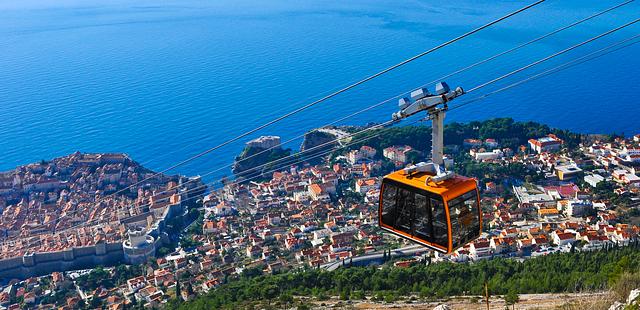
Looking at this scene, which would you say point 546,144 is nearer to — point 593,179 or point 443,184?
point 593,179

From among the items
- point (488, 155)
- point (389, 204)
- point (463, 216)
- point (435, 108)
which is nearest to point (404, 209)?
point (389, 204)

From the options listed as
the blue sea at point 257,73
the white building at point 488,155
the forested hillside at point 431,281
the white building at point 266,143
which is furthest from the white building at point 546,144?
the forested hillside at point 431,281

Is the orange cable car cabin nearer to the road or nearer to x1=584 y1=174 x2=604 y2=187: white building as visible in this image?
the road

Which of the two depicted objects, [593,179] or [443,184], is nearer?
[443,184]

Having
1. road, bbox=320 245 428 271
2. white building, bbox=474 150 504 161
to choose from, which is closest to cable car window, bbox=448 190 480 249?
road, bbox=320 245 428 271

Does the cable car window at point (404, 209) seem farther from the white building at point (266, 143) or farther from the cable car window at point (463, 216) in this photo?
the white building at point (266, 143)

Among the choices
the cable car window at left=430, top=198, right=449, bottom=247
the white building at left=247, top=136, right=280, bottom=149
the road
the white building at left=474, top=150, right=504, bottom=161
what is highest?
the cable car window at left=430, top=198, right=449, bottom=247
